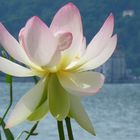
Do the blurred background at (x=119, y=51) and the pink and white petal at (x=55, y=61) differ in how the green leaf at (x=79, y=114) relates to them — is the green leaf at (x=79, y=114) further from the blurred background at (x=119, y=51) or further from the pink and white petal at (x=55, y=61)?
the blurred background at (x=119, y=51)

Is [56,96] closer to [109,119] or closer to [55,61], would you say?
[55,61]

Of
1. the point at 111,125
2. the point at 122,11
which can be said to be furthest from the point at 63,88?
the point at 122,11

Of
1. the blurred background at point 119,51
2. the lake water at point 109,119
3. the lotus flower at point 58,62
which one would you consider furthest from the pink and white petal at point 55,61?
the blurred background at point 119,51

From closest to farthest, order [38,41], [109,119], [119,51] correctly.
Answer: [38,41]
[109,119]
[119,51]

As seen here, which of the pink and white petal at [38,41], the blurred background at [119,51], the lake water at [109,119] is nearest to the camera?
the pink and white petal at [38,41]

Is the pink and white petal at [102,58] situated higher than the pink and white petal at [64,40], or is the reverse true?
the pink and white petal at [64,40]

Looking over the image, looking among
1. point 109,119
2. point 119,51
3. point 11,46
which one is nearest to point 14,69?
point 11,46
